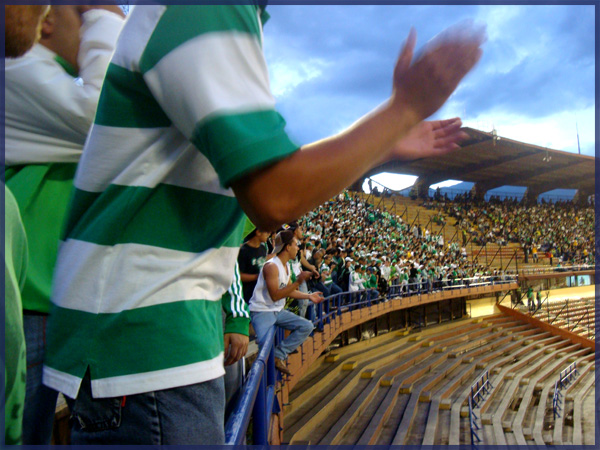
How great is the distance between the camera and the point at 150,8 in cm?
73

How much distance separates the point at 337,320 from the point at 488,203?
86.6 ft

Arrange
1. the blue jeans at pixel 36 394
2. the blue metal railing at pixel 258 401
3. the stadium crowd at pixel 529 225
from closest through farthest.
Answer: the blue jeans at pixel 36 394 < the blue metal railing at pixel 258 401 < the stadium crowd at pixel 529 225

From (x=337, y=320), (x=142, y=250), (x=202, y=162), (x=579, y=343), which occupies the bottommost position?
(x=579, y=343)

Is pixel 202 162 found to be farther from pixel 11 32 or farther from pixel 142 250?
pixel 11 32

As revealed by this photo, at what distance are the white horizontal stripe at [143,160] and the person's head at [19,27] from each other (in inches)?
6.1

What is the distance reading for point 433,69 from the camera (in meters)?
0.76

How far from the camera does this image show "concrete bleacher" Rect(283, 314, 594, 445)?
9.13 meters

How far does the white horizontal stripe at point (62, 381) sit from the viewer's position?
2.56 feet

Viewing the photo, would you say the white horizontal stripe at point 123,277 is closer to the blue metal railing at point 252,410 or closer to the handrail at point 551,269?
the blue metal railing at point 252,410

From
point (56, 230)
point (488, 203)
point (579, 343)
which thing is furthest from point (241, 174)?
point (488, 203)

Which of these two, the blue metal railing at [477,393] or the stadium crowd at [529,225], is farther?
the stadium crowd at [529,225]

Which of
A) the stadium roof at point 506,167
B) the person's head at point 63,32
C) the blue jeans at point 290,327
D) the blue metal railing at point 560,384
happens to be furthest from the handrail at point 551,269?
the person's head at point 63,32

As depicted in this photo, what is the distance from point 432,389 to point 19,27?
1408cm

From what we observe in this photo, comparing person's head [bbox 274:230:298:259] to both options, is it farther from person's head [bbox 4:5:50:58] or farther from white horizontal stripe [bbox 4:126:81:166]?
person's head [bbox 4:5:50:58]
